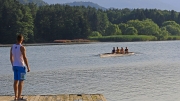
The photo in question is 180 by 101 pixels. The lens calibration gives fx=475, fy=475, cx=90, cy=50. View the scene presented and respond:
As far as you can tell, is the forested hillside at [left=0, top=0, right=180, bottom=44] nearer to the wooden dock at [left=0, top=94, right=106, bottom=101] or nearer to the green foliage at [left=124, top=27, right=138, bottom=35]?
the green foliage at [left=124, top=27, right=138, bottom=35]

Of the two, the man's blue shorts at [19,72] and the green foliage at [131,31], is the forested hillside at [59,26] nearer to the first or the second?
the green foliage at [131,31]

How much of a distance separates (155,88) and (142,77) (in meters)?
6.24

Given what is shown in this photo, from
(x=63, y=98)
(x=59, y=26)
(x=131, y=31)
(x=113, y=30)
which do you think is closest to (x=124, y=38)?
(x=131, y=31)

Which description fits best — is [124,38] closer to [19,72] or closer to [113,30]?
[113,30]

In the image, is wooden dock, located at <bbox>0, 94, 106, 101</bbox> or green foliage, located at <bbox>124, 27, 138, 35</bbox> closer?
wooden dock, located at <bbox>0, 94, 106, 101</bbox>

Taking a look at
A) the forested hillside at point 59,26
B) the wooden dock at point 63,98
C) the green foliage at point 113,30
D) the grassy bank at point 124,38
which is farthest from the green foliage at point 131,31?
the wooden dock at point 63,98

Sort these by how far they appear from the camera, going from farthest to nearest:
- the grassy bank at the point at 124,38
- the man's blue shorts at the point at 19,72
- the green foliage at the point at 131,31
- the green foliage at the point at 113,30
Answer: the green foliage at the point at 113,30
the green foliage at the point at 131,31
the grassy bank at the point at 124,38
the man's blue shorts at the point at 19,72

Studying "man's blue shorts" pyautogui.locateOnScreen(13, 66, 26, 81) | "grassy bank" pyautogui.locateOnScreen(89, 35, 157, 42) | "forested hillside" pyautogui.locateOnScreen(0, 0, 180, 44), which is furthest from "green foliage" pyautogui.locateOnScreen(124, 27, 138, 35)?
"man's blue shorts" pyautogui.locateOnScreen(13, 66, 26, 81)

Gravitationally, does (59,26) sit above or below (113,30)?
above

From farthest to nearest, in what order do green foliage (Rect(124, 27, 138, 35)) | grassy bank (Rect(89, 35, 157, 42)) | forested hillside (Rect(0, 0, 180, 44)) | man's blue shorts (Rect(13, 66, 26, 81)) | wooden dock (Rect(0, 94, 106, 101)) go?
green foliage (Rect(124, 27, 138, 35))
grassy bank (Rect(89, 35, 157, 42))
forested hillside (Rect(0, 0, 180, 44))
wooden dock (Rect(0, 94, 106, 101))
man's blue shorts (Rect(13, 66, 26, 81))

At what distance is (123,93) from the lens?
22.8 metres

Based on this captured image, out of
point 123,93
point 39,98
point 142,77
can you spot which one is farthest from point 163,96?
point 142,77

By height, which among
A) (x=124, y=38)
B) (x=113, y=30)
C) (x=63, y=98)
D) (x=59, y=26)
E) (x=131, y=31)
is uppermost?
(x=59, y=26)

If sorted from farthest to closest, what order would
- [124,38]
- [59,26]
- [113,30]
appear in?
1. [113,30]
2. [124,38]
3. [59,26]
